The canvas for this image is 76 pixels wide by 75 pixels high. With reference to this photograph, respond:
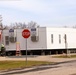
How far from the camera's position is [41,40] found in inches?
2004

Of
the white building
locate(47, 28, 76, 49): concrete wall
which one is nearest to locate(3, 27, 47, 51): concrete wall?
the white building

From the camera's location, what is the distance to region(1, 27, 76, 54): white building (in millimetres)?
50906

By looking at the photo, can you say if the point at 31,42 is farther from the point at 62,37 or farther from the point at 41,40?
the point at 62,37

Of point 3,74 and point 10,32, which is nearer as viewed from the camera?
point 3,74

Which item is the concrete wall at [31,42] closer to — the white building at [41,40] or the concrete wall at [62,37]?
the white building at [41,40]

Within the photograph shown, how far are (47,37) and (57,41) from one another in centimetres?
278

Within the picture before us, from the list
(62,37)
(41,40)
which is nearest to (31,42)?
(41,40)

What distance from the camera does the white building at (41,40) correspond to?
167ft

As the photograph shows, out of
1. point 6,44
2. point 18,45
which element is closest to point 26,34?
point 18,45

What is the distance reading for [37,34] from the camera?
51.0 m

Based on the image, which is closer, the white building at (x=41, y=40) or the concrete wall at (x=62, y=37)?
the white building at (x=41, y=40)

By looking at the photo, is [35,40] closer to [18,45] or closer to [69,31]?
[18,45]

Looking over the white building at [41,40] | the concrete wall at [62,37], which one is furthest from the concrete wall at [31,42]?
the concrete wall at [62,37]

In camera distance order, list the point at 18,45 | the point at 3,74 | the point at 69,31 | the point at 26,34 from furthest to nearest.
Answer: the point at 69,31
the point at 18,45
the point at 26,34
the point at 3,74
